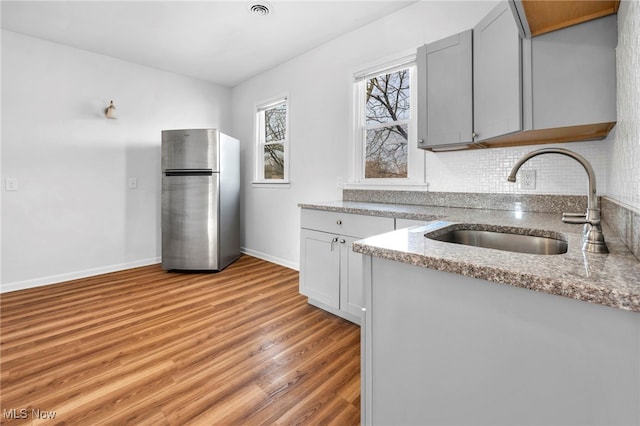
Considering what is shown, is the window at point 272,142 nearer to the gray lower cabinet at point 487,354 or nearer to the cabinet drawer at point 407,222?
the cabinet drawer at point 407,222

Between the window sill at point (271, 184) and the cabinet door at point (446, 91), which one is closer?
the cabinet door at point (446, 91)

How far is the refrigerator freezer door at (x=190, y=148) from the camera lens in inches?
134

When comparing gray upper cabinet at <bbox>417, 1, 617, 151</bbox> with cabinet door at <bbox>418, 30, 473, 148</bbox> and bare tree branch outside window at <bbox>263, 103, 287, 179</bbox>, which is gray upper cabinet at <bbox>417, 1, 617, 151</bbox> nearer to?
cabinet door at <bbox>418, 30, 473, 148</bbox>

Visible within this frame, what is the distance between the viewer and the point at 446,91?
1.94 metres

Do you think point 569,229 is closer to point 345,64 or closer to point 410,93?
point 410,93

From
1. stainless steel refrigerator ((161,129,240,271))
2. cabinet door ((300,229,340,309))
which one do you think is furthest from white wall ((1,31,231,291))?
cabinet door ((300,229,340,309))

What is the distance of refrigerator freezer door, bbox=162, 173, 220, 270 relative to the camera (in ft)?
11.3

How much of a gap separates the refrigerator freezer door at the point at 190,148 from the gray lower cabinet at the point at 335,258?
1.63 metres

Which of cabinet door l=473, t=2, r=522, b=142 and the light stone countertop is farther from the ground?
cabinet door l=473, t=2, r=522, b=142

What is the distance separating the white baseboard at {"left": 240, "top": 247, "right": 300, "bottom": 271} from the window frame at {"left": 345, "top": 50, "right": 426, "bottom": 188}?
1.28 m

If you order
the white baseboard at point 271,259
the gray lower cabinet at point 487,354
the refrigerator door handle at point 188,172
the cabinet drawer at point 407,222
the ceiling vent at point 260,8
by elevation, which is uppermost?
the ceiling vent at point 260,8

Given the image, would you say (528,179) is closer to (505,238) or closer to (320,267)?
(505,238)

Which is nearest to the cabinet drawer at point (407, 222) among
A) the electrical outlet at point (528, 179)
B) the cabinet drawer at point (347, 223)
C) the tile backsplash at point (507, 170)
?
the cabinet drawer at point (347, 223)

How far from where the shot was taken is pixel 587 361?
0.58 m
